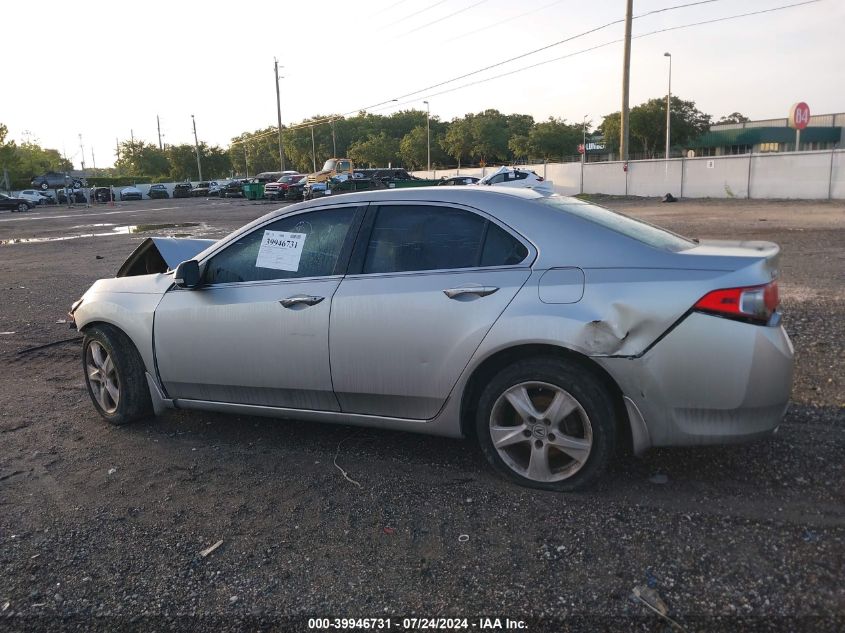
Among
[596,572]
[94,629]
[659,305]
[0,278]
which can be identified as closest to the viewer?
[94,629]

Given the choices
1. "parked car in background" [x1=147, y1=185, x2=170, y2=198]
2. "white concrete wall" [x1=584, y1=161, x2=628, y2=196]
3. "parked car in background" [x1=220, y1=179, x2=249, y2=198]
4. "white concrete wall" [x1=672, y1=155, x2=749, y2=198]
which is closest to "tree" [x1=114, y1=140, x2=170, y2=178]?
"parked car in background" [x1=147, y1=185, x2=170, y2=198]

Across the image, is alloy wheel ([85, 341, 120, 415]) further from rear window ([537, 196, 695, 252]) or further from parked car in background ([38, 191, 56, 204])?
parked car in background ([38, 191, 56, 204])

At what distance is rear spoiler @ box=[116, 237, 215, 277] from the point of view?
545cm

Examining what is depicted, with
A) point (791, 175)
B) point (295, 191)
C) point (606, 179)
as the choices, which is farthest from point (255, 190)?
point (791, 175)

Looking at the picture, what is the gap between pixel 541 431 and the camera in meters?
3.52

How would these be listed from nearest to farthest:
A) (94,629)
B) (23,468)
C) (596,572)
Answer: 1. (94,629)
2. (596,572)
3. (23,468)

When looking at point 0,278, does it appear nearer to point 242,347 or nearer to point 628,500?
point 242,347

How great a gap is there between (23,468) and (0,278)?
10619 millimetres

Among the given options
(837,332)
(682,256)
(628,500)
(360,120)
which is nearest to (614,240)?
(682,256)

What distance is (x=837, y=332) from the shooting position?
654 cm

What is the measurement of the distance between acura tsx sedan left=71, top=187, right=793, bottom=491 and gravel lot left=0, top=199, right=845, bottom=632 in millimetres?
309

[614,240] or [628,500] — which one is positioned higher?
[614,240]

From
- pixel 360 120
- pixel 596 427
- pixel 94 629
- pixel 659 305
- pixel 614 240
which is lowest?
pixel 94 629

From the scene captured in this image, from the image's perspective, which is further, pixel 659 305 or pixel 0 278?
pixel 0 278
